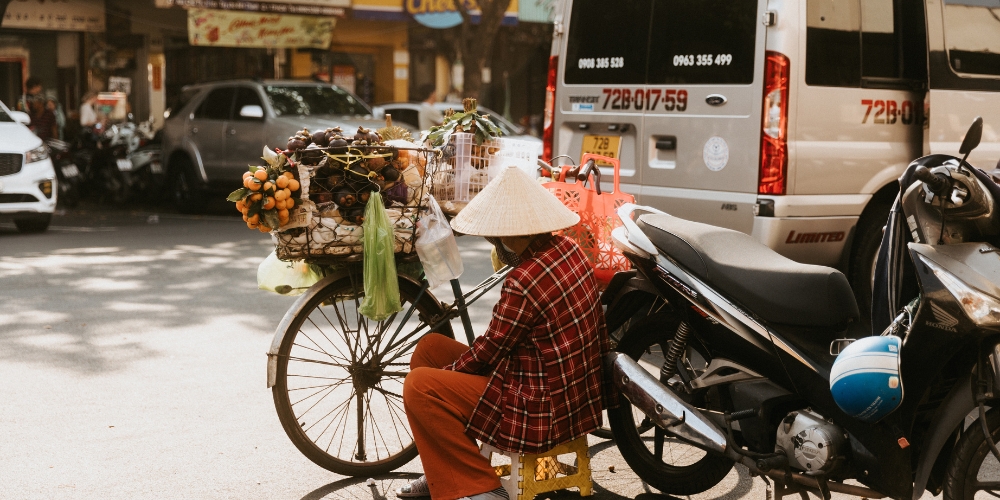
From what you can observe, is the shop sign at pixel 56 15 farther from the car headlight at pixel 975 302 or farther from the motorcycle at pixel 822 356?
the car headlight at pixel 975 302

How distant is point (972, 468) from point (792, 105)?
9.94ft

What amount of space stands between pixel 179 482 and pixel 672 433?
1.88m

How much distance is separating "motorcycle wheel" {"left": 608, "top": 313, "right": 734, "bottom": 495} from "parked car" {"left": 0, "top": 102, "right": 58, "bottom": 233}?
8898mm

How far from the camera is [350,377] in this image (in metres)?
4.17

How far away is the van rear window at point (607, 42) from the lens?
649 centimetres

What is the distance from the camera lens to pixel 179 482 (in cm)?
403

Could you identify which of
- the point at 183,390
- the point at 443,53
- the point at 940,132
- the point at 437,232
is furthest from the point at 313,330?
the point at 443,53

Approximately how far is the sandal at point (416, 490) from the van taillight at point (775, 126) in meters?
2.87

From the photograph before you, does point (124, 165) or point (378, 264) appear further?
point (124, 165)

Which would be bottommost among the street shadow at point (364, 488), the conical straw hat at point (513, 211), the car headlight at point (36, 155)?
the street shadow at point (364, 488)

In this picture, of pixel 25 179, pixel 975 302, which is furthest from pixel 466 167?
pixel 25 179

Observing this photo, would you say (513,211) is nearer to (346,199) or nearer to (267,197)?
(346,199)

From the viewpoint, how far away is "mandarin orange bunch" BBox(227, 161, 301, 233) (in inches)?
142

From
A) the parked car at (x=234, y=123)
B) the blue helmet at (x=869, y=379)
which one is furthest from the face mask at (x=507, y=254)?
the parked car at (x=234, y=123)
